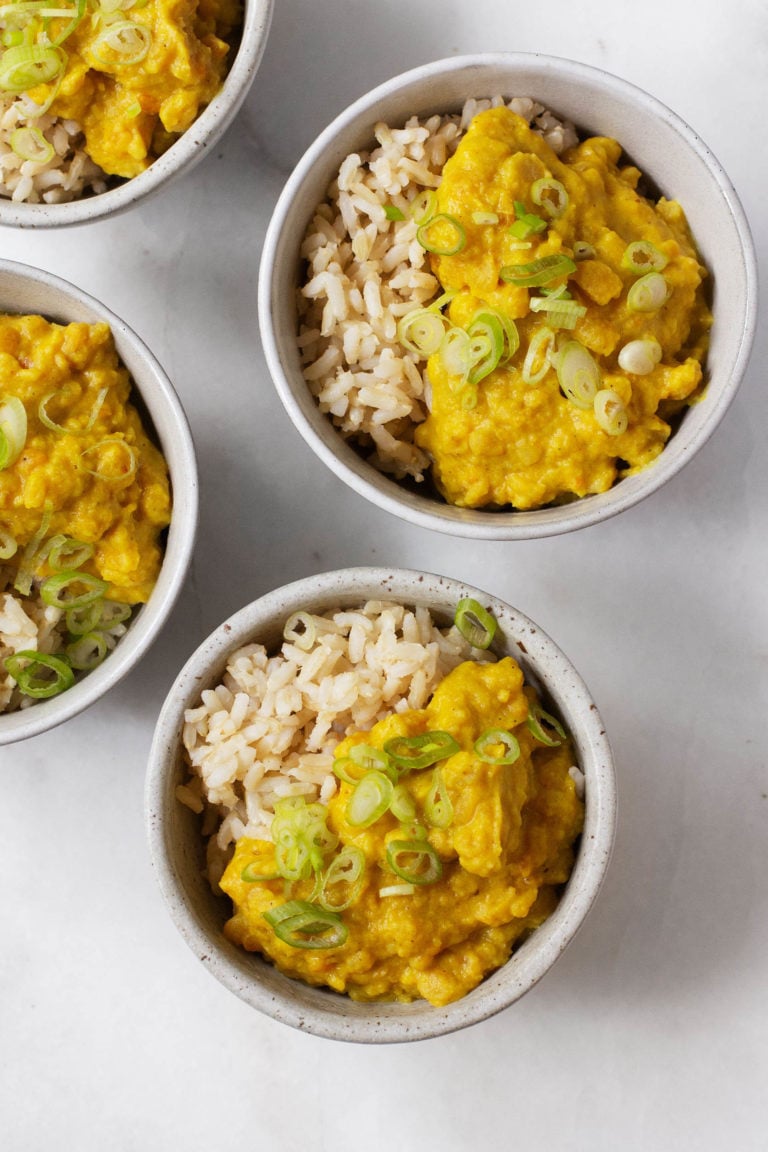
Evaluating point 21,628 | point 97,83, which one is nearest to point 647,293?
point 97,83

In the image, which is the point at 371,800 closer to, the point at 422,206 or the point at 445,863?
the point at 445,863

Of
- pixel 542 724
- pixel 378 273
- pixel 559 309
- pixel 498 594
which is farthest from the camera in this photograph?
pixel 498 594

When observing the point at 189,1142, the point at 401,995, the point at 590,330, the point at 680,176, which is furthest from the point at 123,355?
the point at 189,1142

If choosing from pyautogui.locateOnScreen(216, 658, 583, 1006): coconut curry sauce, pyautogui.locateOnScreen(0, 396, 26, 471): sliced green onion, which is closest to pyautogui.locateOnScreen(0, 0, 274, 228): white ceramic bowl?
pyautogui.locateOnScreen(0, 396, 26, 471): sliced green onion

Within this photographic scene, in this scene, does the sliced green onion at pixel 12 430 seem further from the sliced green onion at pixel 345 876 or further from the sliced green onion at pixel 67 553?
the sliced green onion at pixel 345 876

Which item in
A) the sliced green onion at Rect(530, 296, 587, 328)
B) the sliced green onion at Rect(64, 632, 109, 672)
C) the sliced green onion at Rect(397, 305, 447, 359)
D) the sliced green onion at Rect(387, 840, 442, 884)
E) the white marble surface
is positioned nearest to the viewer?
the sliced green onion at Rect(387, 840, 442, 884)

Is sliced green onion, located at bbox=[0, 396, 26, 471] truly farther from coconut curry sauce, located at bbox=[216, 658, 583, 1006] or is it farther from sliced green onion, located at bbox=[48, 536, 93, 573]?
coconut curry sauce, located at bbox=[216, 658, 583, 1006]

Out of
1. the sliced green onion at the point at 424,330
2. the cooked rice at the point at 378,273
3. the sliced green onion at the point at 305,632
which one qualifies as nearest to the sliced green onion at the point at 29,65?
the cooked rice at the point at 378,273

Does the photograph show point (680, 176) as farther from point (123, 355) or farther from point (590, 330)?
point (123, 355)
